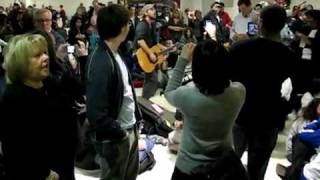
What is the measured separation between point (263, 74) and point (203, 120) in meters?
0.89

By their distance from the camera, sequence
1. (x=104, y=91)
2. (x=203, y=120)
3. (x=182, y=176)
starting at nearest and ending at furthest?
(x=203, y=120), (x=182, y=176), (x=104, y=91)

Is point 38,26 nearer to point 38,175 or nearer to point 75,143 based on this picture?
point 75,143

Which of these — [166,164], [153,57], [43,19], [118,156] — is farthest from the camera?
[153,57]

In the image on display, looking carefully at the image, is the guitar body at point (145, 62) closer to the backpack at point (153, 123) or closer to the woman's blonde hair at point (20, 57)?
the backpack at point (153, 123)

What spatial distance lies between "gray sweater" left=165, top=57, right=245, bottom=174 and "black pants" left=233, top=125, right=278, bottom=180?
0.77 m

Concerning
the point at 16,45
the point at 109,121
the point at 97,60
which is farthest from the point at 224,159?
the point at 16,45

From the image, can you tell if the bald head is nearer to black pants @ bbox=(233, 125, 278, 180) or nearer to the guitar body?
black pants @ bbox=(233, 125, 278, 180)

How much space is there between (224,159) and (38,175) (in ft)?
2.57

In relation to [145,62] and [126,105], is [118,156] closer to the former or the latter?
[126,105]

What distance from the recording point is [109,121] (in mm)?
2381

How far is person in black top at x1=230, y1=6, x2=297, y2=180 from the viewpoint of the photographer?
277cm

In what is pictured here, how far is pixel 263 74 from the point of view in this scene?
279 cm

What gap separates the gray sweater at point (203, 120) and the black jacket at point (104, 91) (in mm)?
369

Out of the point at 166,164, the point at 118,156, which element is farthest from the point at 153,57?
the point at 118,156
